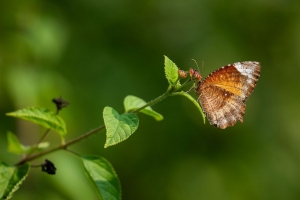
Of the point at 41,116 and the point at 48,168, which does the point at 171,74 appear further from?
the point at 48,168

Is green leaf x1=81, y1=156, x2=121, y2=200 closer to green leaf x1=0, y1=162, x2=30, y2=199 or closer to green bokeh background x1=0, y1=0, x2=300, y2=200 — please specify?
green leaf x1=0, y1=162, x2=30, y2=199

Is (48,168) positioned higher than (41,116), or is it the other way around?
(41,116)

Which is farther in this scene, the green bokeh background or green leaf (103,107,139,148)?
the green bokeh background

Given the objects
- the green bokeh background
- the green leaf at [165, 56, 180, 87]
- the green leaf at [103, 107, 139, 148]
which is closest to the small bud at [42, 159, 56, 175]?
the green leaf at [103, 107, 139, 148]

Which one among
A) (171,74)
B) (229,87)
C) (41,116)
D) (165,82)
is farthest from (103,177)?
(165,82)

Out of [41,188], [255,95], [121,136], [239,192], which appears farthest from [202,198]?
[121,136]

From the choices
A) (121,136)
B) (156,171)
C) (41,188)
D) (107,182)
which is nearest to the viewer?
(121,136)

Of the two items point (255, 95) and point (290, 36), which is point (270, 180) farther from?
point (290, 36)
